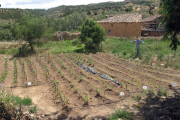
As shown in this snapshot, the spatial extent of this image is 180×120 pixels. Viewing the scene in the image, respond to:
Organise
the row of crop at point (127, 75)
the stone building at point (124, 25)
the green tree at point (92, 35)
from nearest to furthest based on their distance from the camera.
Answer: the row of crop at point (127, 75), the green tree at point (92, 35), the stone building at point (124, 25)

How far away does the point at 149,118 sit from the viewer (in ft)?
15.1

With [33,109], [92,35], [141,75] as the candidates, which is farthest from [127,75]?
[92,35]

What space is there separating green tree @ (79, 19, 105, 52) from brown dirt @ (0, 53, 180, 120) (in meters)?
3.49

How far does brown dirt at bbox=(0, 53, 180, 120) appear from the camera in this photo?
5539 mm

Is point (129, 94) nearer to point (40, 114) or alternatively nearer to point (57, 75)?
point (40, 114)

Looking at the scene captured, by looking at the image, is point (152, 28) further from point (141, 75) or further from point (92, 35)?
point (141, 75)

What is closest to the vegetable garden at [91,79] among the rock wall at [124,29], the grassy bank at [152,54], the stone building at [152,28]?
the grassy bank at [152,54]

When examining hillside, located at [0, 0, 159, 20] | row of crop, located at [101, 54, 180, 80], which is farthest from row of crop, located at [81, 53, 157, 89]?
hillside, located at [0, 0, 159, 20]

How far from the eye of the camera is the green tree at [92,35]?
13.6m

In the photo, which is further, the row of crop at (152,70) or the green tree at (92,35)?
the green tree at (92,35)

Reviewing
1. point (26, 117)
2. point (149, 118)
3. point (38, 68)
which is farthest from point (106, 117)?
point (38, 68)

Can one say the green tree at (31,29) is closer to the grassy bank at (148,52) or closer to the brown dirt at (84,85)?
the grassy bank at (148,52)

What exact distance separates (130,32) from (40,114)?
15.2m

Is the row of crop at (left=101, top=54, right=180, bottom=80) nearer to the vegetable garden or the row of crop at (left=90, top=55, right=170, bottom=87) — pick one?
the vegetable garden
